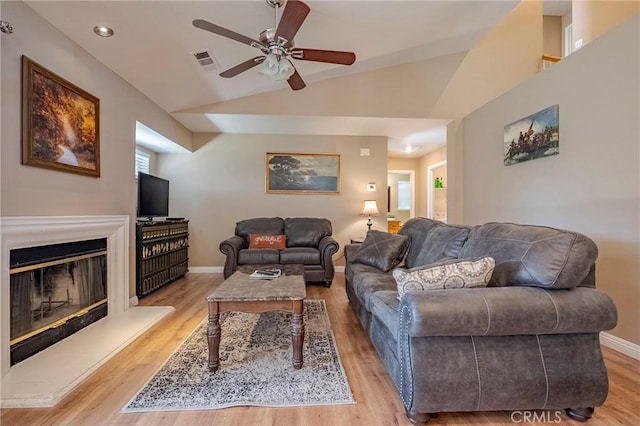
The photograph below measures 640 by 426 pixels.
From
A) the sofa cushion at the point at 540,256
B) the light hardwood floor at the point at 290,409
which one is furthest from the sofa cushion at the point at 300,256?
the sofa cushion at the point at 540,256

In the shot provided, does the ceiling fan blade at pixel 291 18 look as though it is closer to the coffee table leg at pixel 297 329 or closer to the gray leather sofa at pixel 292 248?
the coffee table leg at pixel 297 329

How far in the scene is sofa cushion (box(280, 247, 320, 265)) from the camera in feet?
13.9

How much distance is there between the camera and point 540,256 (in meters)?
1.55

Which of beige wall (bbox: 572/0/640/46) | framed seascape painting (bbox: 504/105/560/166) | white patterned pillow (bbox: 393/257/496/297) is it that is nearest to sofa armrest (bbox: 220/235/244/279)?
white patterned pillow (bbox: 393/257/496/297)

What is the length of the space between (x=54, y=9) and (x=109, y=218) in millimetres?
1723

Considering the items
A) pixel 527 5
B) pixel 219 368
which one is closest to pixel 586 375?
pixel 219 368

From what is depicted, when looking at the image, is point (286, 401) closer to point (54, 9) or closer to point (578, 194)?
point (578, 194)

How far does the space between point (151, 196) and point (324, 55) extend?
3.03m

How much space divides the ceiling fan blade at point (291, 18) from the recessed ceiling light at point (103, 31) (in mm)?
1484

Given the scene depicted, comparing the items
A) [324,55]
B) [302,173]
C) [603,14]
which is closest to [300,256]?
[302,173]

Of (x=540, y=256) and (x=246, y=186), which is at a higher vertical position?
(x=246, y=186)

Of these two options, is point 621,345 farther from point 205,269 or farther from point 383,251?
point 205,269

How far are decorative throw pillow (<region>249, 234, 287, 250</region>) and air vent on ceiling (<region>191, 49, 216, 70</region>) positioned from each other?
2419 mm

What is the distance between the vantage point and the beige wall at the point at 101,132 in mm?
1983
